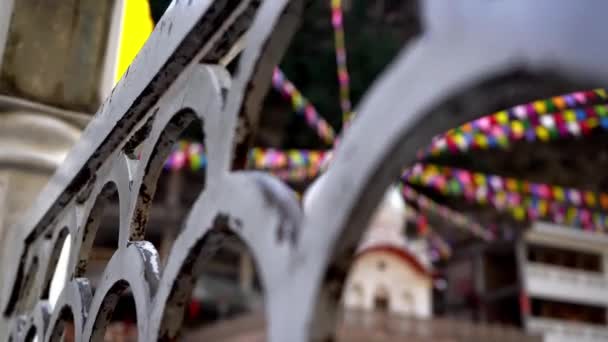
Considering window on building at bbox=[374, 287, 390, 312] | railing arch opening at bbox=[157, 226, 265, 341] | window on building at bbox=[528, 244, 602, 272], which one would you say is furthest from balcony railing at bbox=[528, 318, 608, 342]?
railing arch opening at bbox=[157, 226, 265, 341]

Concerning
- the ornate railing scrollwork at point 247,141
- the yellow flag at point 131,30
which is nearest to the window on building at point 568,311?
the yellow flag at point 131,30

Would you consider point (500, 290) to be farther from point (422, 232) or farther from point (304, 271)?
point (304, 271)

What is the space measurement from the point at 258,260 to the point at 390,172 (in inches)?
3.7

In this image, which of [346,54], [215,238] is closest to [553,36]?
[215,238]

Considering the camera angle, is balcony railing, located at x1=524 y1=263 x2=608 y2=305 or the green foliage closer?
balcony railing, located at x1=524 y1=263 x2=608 y2=305

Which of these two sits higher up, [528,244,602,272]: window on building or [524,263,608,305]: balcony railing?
[528,244,602,272]: window on building

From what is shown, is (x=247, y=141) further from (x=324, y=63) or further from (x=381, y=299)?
(x=324, y=63)

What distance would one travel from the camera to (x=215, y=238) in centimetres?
44

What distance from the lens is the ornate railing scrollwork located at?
10.6 inches

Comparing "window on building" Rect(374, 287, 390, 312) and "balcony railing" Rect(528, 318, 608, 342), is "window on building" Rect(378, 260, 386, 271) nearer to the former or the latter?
"window on building" Rect(374, 287, 390, 312)

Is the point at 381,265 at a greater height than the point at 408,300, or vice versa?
the point at 381,265

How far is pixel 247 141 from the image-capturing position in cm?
43

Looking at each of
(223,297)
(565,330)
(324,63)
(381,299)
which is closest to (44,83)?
(381,299)

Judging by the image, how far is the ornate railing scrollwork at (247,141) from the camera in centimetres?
27
